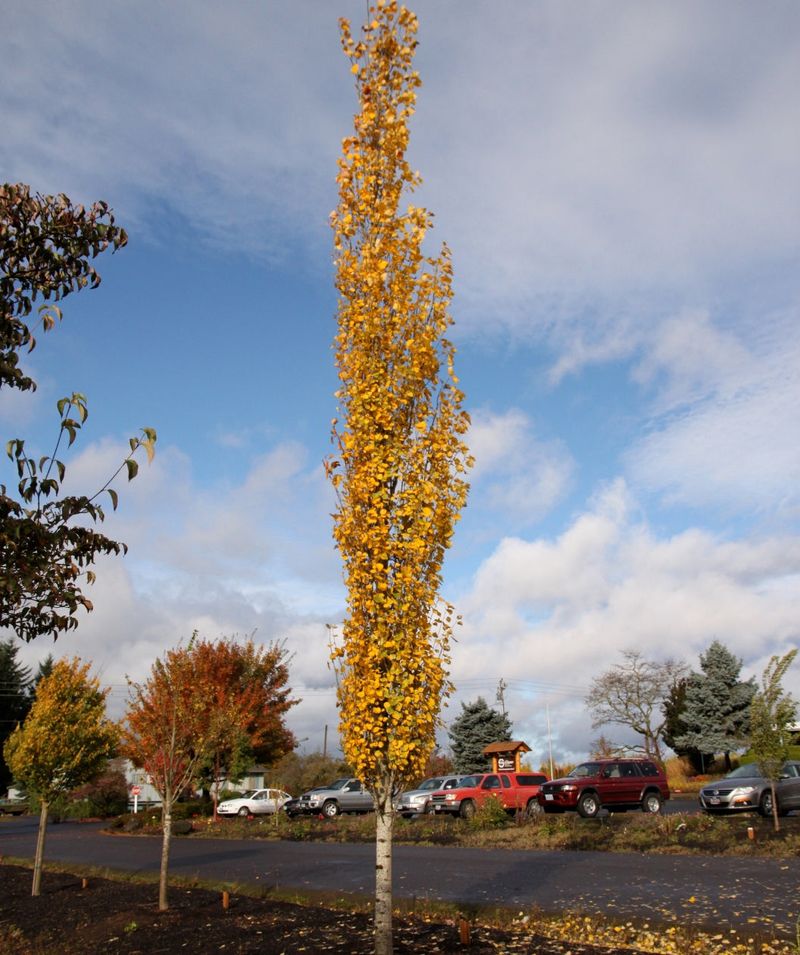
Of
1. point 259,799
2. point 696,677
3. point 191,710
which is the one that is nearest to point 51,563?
point 191,710

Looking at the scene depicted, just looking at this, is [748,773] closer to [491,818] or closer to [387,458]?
[491,818]

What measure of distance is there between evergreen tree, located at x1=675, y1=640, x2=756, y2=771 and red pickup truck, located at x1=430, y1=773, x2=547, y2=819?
17973 mm

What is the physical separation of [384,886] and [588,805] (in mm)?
18226

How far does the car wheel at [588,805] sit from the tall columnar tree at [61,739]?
1329 cm

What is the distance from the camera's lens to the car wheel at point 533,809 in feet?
73.8

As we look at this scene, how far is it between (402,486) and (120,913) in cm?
784

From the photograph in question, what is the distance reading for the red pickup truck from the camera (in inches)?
1005

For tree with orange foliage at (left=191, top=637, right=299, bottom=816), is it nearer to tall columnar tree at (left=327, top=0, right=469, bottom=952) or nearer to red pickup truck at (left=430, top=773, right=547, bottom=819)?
red pickup truck at (left=430, top=773, right=547, bottom=819)

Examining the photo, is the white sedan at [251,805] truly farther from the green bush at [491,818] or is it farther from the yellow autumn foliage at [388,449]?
the yellow autumn foliage at [388,449]

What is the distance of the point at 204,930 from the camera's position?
9.09 meters

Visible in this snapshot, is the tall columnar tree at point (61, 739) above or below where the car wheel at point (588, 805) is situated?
above

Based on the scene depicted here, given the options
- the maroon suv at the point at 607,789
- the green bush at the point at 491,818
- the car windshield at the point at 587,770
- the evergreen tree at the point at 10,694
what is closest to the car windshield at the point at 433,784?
the maroon suv at the point at 607,789

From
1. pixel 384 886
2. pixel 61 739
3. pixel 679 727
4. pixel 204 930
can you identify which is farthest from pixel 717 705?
pixel 384 886

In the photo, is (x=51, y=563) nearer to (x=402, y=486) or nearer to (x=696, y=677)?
(x=402, y=486)
